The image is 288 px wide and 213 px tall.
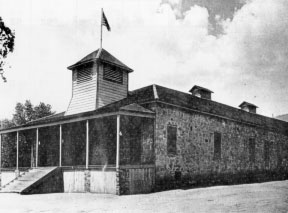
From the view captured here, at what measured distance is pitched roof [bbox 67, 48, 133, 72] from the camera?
1984 cm

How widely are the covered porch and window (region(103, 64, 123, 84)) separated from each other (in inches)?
103

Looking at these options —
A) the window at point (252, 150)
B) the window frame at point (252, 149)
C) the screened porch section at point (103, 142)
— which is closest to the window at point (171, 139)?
the screened porch section at point (103, 142)

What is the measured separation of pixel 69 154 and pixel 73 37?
6.64m

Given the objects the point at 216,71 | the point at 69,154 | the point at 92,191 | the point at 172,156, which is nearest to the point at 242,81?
the point at 216,71

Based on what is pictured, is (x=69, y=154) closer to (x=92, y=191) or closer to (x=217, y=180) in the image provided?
(x=92, y=191)

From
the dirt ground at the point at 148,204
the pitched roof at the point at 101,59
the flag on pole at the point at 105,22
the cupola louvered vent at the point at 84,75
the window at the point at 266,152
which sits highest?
the flag on pole at the point at 105,22

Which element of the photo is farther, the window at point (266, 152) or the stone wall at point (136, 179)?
the window at point (266, 152)

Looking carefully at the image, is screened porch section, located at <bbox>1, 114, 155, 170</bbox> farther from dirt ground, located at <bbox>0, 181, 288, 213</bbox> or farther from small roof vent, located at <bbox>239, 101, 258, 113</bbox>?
small roof vent, located at <bbox>239, 101, 258, 113</bbox>

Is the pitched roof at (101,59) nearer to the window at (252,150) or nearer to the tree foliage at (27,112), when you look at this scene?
the window at (252,150)

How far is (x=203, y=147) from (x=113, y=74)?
6.59 m

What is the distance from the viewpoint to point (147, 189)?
15961 millimetres

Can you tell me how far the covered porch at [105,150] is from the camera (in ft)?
50.0

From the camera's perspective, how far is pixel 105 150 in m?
18.7

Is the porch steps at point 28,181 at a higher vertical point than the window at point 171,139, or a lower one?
lower
